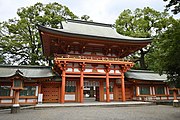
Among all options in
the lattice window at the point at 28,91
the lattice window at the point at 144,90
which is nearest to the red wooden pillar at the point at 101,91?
the lattice window at the point at 144,90

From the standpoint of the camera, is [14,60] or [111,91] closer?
[111,91]

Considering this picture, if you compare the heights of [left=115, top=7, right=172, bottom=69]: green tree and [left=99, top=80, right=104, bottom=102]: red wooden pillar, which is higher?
[left=115, top=7, right=172, bottom=69]: green tree

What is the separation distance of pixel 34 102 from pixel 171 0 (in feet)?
45.5

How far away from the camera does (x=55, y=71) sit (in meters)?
17.8

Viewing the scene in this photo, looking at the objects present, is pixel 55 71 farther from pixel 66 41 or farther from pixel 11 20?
pixel 11 20

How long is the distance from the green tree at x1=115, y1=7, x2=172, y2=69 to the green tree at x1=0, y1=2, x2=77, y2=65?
12.4 metres

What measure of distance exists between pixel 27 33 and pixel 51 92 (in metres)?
16.0

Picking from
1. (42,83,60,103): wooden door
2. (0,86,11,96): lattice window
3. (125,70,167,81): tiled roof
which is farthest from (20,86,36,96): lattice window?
(125,70,167,81): tiled roof

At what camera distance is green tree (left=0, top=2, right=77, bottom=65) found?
2620 centimetres

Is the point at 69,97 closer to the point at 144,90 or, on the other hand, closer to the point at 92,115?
the point at 92,115

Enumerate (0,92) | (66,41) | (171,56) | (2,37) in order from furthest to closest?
1. (2,37)
2. (66,41)
3. (0,92)
4. (171,56)

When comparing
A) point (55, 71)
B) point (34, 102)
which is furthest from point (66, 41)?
point (34, 102)

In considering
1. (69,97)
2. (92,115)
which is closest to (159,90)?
(69,97)

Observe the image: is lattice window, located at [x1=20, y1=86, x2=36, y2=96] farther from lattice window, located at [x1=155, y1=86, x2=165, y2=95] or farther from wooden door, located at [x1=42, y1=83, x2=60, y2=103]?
lattice window, located at [x1=155, y1=86, x2=165, y2=95]
